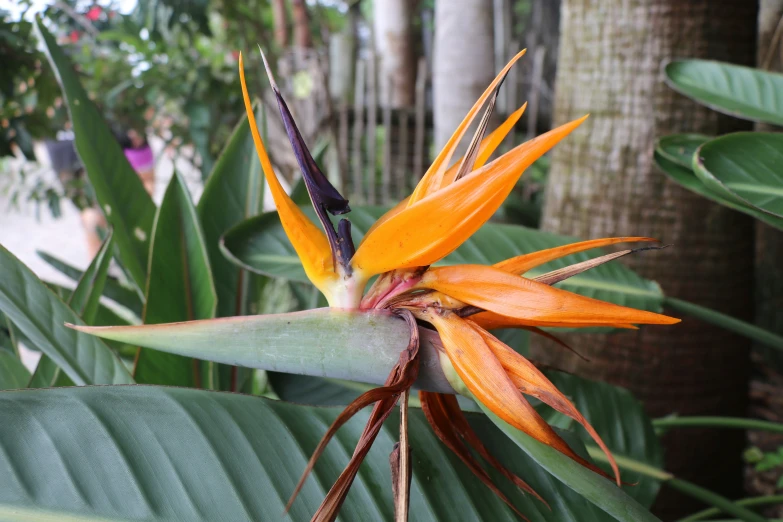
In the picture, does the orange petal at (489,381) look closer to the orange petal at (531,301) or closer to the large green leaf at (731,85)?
the orange petal at (531,301)

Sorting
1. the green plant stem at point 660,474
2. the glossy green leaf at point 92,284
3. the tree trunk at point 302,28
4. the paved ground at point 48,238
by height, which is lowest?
the paved ground at point 48,238

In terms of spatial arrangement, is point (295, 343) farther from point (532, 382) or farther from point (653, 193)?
point (653, 193)

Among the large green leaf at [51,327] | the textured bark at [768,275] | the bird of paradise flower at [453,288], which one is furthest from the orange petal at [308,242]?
the textured bark at [768,275]

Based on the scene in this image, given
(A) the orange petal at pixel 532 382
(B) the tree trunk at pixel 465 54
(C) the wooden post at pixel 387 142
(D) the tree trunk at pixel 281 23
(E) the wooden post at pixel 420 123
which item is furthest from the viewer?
(D) the tree trunk at pixel 281 23

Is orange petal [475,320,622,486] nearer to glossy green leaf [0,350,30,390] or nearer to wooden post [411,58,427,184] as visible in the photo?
glossy green leaf [0,350,30,390]

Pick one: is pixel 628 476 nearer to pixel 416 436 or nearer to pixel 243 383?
pixel 416 436

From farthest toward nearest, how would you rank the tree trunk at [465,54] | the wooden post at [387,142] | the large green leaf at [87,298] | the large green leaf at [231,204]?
the wooden post at [387,142]
the tree trunk at [465,54]
the large green leaf at [231,204]
the large green leaf at [87,298]
